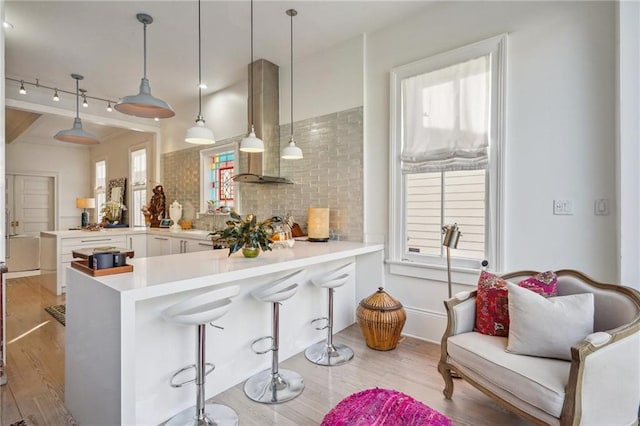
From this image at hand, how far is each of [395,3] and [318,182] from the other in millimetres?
1958

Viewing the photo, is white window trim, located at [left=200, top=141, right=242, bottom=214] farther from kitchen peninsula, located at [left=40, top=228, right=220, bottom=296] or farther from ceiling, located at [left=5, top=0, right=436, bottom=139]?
ceiling, located at [left=5, top=0, right=436, bottom=139]

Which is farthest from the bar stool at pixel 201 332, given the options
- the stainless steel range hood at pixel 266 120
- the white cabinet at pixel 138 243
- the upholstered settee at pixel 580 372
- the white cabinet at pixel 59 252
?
the white cabinet at pixel 138 243

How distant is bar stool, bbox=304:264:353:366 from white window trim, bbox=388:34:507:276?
0.79 metres

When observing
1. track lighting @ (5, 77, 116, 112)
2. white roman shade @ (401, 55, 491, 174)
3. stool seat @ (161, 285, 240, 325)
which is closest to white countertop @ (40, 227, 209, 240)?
track lighting @ (5, 77, 116, 112)

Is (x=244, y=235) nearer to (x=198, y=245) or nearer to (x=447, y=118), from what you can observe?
(x=447, y=118)

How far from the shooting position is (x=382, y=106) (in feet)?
11.4

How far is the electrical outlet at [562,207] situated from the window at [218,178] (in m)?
3.95

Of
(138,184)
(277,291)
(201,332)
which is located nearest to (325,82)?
(277,291)

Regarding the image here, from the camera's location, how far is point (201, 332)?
6.27 feet

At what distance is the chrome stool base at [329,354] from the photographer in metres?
2.74

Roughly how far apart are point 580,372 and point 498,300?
0.67m

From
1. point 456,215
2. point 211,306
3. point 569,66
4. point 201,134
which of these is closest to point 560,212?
point 456,215

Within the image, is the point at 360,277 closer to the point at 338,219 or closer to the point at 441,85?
the point at 338,219

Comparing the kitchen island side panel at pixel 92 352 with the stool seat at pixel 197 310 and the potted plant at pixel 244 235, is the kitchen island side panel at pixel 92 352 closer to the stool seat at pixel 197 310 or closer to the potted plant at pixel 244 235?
the stool seat at pixel 197 310
